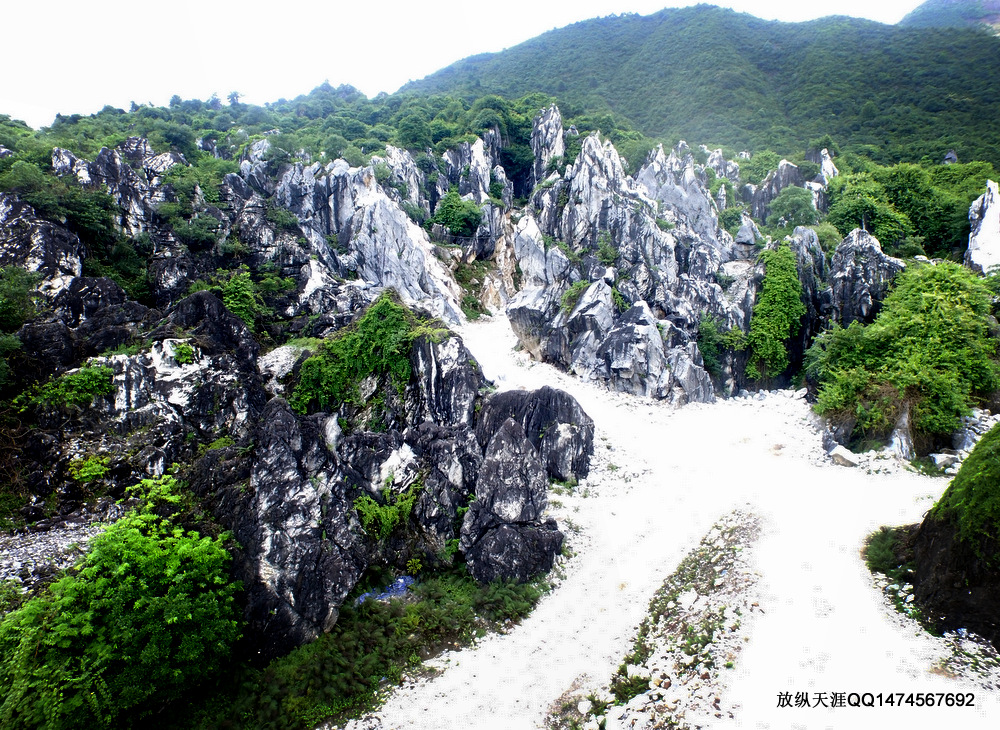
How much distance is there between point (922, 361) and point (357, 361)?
19356 mm

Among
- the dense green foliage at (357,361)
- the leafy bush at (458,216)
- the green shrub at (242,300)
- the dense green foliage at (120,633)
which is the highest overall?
the leafy bush at (458,216)

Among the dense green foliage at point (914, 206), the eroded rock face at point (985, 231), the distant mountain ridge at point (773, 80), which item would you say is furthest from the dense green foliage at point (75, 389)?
the distant mountain ridge at point (773, 80)

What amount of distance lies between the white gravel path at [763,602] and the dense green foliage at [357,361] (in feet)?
23.9

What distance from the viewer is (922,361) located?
14.3 metres

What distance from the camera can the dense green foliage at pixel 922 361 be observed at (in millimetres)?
13500

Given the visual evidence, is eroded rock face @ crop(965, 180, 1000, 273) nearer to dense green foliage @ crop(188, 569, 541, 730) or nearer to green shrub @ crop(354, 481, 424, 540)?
dense green foliage @ crop(188, 569, 541, 730)

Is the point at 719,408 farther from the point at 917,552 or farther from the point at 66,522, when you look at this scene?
the point at 66,522

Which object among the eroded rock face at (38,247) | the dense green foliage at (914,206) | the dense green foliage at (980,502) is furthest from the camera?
the dense green foliage at (914,206)

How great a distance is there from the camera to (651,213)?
2894cm

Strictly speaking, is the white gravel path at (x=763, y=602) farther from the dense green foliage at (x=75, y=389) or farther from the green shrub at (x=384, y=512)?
the dense green foliage at (x=75, y=389)

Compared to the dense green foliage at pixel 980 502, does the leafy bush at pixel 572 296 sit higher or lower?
higher

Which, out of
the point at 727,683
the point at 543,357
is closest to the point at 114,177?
the point at 543,357

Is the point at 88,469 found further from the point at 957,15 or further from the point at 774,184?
the point at 957,15

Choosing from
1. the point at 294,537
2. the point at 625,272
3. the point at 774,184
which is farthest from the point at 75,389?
the point at 774,184
